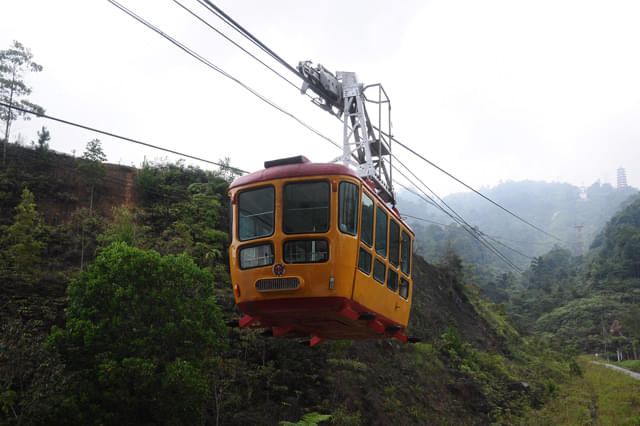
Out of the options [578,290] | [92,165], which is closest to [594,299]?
[578,290]

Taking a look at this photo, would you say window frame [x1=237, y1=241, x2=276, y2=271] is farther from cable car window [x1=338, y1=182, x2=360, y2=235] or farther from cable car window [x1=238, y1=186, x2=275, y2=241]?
cable car window [x1=338, y1=182, x2=360, y2=235]

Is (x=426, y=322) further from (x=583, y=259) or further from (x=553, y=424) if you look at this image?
(x=583, y=259)

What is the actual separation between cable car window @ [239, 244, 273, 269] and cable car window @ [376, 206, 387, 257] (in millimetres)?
2384

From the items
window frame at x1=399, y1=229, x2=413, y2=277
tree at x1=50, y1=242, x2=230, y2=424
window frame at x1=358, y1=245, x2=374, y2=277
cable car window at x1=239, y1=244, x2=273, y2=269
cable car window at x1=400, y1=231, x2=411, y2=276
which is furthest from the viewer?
cable car window at x1=400, y1=231, x2=411, y2=276

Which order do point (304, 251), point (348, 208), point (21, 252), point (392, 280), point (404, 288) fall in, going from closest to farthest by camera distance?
Result: point (304, 251), point (348, 208), point (392, 280), point (404, 288), point (21, 252)

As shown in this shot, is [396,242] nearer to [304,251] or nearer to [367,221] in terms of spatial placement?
[367,221]

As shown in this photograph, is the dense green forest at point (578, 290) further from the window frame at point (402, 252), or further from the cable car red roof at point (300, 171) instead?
the cable car red roof at point (300, 171)

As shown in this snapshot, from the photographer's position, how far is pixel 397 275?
444 inches

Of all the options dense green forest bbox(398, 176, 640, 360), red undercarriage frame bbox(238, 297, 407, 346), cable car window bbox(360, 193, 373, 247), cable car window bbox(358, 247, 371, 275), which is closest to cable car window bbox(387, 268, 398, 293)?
red undercarriage frame bbox(238, 297, 407, 346)

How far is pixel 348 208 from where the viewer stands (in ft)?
28.7

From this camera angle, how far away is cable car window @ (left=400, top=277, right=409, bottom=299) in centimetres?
1172

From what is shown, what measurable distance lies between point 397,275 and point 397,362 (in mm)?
14301

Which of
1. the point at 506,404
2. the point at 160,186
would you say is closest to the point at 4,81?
the point at 160,186

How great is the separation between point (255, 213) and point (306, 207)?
105 centimetres
